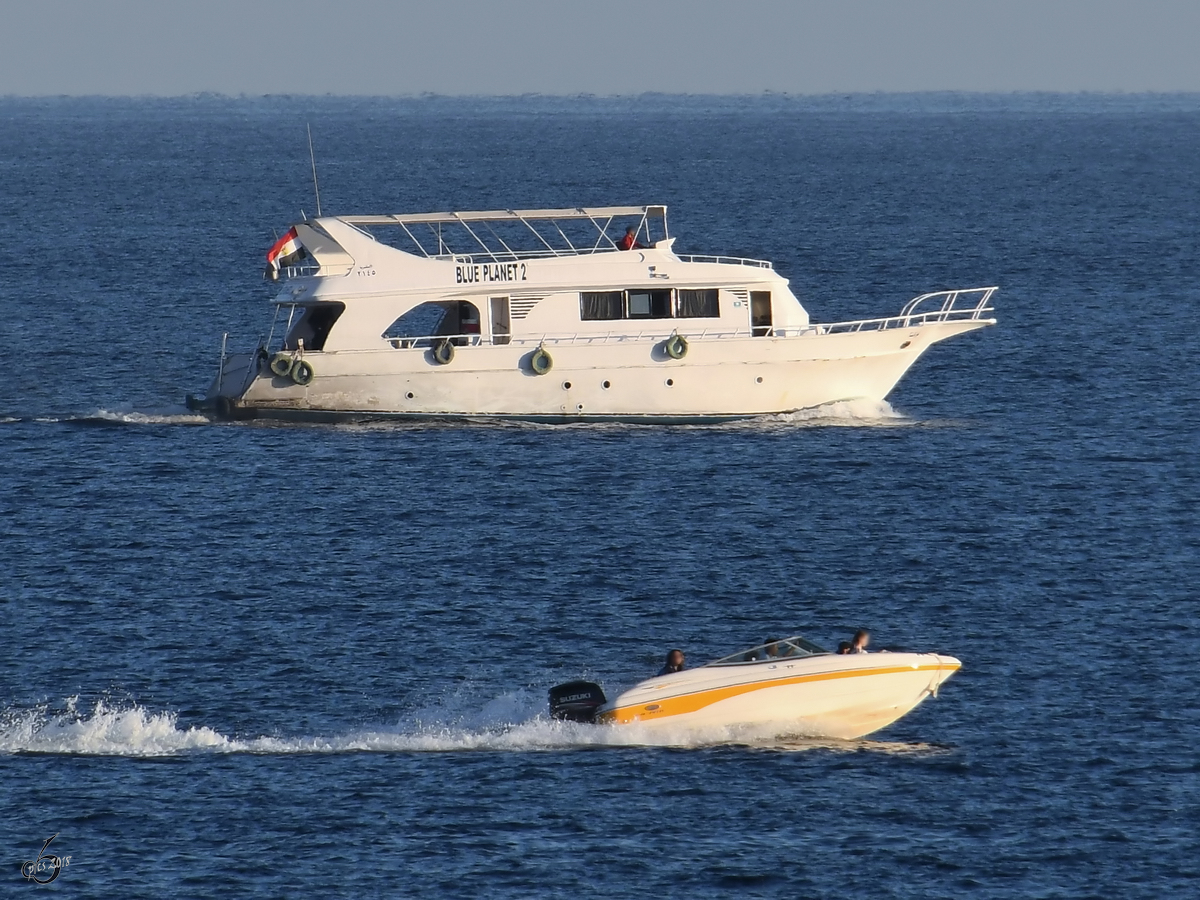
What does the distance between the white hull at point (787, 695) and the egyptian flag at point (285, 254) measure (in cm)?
2866

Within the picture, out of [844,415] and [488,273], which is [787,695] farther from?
[844,415]

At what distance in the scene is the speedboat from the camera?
3525 cm

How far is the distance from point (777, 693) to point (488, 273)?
26.9 meters

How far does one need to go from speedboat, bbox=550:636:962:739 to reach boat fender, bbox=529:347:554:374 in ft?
79.3

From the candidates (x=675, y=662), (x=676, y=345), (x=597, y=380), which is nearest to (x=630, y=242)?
(x=676, y=345)

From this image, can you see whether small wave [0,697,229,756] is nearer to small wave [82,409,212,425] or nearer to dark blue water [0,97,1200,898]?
dark blue water [0,97,1200,898]

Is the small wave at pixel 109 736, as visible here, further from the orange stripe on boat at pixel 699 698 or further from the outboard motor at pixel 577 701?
the orange stripe on boat at pixel 699 698

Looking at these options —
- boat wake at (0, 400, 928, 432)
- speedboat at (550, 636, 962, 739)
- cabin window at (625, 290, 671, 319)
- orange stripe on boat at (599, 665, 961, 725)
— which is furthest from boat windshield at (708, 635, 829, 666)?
boat wake at (0, 400, 928, 432)

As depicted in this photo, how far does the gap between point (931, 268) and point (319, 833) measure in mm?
80546

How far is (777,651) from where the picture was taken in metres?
35.8

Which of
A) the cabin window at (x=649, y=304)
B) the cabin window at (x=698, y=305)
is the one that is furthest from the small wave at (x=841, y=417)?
the cabin window at (x=649, y=304)

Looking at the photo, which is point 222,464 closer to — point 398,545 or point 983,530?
point 398,545

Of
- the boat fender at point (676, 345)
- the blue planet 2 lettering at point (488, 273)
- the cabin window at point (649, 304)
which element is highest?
the blue planet 2 lettering at point (488, 273)

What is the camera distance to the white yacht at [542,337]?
5919 cm
